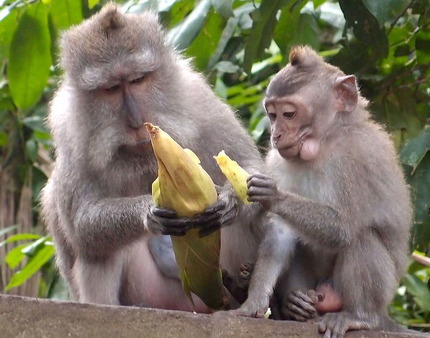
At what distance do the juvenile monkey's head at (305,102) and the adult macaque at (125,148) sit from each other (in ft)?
1.46

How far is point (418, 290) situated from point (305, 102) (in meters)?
2.31

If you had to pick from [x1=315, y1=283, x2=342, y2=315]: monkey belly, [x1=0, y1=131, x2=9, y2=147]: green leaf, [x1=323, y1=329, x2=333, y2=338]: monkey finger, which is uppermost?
[x1=323, y1=329, x2=333, y2=338]: monkey finger

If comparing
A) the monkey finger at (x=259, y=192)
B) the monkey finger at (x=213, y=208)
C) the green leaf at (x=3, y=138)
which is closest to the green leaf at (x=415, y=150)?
A: the monkey finger at (x=259, y=192)

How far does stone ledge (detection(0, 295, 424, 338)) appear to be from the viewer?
4.68m

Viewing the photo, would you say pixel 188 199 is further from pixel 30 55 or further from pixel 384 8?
pixel 30 55

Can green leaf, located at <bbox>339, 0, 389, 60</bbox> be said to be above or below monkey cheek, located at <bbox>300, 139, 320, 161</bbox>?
above

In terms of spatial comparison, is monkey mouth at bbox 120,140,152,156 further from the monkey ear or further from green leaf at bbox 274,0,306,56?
green leaf at bbox 274,0,306,56

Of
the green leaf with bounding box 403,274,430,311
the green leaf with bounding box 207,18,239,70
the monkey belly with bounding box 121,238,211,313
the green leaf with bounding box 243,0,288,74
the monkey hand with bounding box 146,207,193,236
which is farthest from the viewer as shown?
the green leaf with bounding box 403,274,430,311

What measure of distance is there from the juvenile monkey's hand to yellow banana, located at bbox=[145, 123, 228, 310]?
0.61ft

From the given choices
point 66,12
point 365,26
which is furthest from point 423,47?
point 66,12

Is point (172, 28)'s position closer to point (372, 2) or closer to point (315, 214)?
point (372, 2)

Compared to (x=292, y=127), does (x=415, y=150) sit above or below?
below

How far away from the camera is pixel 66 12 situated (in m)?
6.57

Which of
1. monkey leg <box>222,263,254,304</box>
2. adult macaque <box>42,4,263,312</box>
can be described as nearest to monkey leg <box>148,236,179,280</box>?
adult macaque <box>42,4,263,312</box>
